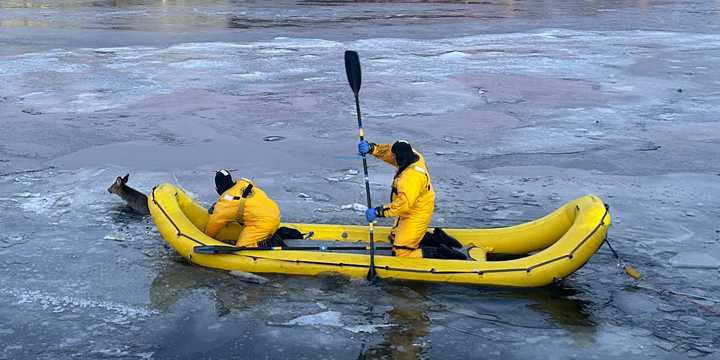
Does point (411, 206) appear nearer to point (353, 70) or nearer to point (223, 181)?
point (223, 181)

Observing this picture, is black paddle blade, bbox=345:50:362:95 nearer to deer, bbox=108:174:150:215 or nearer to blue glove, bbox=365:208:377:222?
blue glove, bbox=365:208:377:222

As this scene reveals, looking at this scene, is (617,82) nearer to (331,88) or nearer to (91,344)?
(331,88)

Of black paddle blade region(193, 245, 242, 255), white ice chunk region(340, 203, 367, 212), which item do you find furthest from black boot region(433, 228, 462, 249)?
black paddle blade region(193, 245, 242, 255)

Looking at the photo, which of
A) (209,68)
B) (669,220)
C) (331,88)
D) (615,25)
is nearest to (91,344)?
(669,220)

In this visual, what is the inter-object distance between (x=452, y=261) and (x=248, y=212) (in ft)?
6.78

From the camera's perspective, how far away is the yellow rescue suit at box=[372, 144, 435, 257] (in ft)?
25.1

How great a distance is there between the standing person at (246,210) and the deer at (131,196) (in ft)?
6.06

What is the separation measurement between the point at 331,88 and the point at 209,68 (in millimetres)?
3910

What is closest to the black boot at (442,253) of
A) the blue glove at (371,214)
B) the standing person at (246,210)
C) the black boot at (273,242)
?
the blue glove at (371,214)

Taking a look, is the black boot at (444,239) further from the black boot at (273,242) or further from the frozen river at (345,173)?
the black boot at (273,242)

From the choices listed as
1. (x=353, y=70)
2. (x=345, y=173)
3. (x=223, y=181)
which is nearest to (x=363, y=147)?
(x=223, y=181)

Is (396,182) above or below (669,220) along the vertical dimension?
above

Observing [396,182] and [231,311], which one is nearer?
[231,311]

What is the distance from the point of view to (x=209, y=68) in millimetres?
19438
